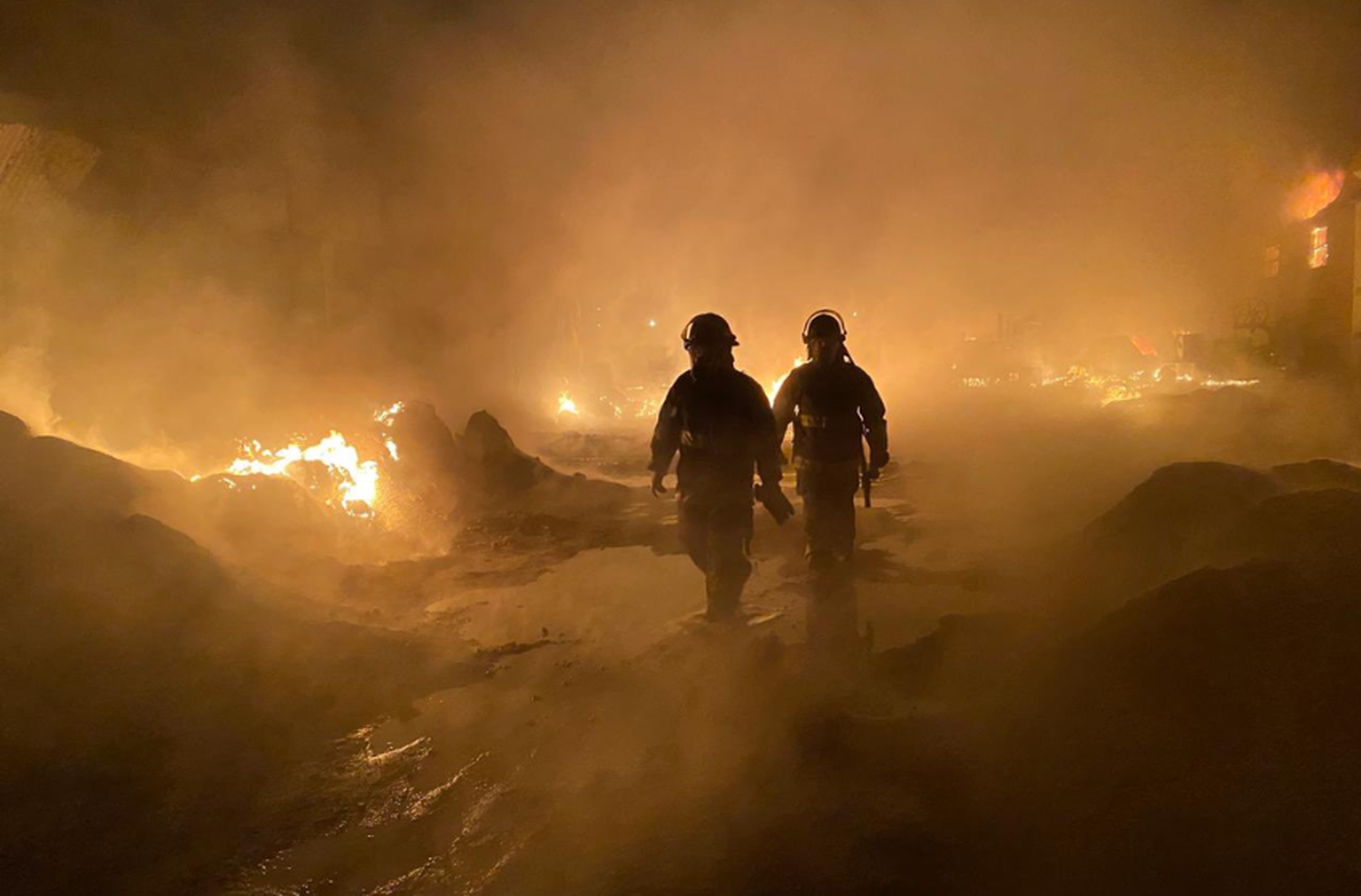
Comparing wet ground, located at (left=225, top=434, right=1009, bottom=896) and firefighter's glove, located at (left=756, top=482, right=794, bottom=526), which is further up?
firefighter's glove, located at (left=756, top=482, right=794, bottom=526)

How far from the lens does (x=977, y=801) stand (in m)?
2.94

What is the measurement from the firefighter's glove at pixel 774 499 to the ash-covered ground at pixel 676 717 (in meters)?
0.84

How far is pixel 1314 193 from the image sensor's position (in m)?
23.0

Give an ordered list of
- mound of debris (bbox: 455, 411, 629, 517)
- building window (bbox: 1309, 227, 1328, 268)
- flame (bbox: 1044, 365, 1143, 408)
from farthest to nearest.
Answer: flame (bbox: 1044, 365, 1143, 408)
building window (bbox: 1309, 227, 1328, 268)
mound of debris (bbox: 455, 411, 629, 517)

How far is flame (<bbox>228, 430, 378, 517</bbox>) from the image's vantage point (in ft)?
31.2

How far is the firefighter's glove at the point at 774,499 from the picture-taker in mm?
5488

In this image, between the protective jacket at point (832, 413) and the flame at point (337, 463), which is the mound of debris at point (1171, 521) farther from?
the flame at point (337, 463)

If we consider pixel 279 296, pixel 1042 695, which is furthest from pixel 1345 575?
pixel 279 296

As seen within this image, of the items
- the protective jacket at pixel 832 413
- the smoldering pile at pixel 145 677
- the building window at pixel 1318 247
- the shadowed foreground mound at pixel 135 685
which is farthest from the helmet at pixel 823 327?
the building window at pixel 1318 247

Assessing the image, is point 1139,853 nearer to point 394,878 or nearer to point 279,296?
point 394,878

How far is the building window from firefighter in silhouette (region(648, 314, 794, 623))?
25.0 m

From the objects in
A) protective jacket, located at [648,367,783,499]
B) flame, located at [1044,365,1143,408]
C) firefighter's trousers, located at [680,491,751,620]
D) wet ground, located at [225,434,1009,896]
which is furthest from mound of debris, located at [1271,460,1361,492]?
flame, located at [1044,365,1143,408]

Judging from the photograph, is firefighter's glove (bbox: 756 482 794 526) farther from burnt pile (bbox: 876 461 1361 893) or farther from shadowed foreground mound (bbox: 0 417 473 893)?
shadowed foreground mound (bbox: 0 417 473 893)

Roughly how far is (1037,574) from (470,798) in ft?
16.2
